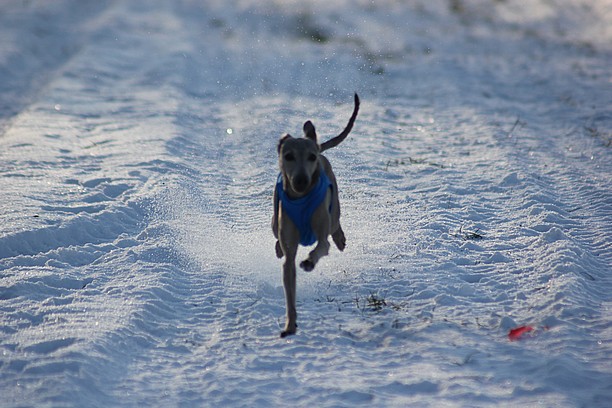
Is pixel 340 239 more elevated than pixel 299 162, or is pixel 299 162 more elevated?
pixel 299 162

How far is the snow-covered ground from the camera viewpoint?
4.29 meters

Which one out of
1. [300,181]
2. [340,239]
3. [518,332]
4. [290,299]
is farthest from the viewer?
[340,239]

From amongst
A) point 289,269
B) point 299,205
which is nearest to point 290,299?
point 289,269

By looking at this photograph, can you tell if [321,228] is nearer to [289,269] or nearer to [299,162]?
[289,269]

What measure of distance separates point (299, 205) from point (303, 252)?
2.10 m

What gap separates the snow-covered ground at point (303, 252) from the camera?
14.1 feet

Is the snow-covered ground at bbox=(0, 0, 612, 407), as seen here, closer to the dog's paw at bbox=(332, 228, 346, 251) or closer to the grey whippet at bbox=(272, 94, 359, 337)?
the dog's paw at bbox=(332, 228, 346, 251)

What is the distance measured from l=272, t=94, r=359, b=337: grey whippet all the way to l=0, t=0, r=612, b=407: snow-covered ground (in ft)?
1.50

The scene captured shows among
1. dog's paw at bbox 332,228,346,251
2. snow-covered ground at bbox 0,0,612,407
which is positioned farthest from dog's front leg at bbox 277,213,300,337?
dog's paw at bbox 332,228,346,251

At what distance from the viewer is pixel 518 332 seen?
4738 mm

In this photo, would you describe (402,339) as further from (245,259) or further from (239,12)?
(239,12)

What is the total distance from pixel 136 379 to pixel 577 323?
3197 mm

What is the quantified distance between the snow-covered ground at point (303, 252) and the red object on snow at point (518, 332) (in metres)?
0.05

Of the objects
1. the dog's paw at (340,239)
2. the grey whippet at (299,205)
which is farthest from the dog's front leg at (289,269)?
the dog's paw at (340,239)
